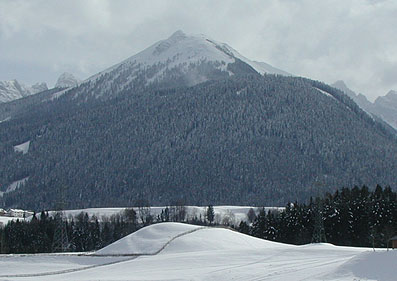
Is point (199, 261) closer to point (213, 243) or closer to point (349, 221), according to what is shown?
point (213, 243)

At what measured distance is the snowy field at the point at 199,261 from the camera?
58.2m

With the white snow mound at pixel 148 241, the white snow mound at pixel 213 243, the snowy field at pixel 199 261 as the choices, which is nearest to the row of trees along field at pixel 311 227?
the white snow mound at pixel 213 243

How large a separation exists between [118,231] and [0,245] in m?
30.7

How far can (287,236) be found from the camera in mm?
126312

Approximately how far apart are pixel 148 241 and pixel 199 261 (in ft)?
76.1

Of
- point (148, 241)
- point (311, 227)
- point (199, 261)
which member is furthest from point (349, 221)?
point (199, 261)

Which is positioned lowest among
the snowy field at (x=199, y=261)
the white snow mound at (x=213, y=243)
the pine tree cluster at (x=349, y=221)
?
the snowy field at (x=199, y=261)

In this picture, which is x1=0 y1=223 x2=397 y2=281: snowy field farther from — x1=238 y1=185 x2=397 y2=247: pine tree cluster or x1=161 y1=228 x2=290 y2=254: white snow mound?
x1=238 y1=185 x2=397 y2=247: pine tree cluster

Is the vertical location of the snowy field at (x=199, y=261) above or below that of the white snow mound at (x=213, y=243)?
below

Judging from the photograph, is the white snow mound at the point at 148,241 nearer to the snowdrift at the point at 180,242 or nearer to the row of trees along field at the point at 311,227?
the snowdrift at the point at 180,242

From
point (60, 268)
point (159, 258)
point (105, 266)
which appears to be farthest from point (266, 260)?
point (60, 268)

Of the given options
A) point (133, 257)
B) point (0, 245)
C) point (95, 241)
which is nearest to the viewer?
point (133, 257)

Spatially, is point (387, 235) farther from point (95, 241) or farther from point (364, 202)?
point (95, 241)

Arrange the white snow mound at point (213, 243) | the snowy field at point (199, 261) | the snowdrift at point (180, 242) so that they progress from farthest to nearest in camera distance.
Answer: the snowdrift at point (180, 242) → the white snow mound at point (213, 243) → the snowy field at point (199, 261)
